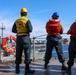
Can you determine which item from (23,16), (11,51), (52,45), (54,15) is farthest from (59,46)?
(11,51)

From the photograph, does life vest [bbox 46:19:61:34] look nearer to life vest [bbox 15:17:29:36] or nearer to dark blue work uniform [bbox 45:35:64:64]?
dark blue work uniform [bbox 45:35:64:64]

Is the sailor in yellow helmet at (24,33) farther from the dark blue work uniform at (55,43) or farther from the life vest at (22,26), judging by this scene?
the dark blue work uniform at (55,43)

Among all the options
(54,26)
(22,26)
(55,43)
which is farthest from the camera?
(55,43)

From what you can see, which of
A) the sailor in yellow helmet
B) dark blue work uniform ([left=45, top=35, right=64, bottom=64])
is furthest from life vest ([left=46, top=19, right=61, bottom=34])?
the sailor in yellow helmet

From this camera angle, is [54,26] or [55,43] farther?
[55,43]

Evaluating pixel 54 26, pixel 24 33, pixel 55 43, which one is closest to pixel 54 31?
pixel 54 26

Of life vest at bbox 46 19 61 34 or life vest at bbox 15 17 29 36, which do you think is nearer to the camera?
life vest at bbox 15 17 29 36

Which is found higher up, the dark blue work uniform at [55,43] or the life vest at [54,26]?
the life vest at [54,26]

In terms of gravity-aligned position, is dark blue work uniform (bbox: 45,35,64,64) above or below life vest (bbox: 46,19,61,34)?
below

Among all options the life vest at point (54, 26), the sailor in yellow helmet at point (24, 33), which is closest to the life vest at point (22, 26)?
the sailor in yellow helmet at point (24, 33)

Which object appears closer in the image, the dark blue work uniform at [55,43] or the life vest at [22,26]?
the life vest at [22,26]

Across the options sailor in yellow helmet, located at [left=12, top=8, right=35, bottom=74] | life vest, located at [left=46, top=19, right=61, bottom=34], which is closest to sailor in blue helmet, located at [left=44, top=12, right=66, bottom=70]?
life vest, located at [left=46, top=19, right=61, bottom=34]

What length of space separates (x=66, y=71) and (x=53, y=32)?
1.32 m

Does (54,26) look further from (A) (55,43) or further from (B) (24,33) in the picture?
(B) (24,33)
